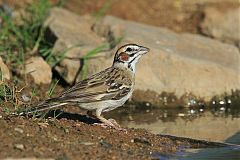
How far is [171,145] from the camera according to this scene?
820cm

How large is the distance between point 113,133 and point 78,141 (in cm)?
76

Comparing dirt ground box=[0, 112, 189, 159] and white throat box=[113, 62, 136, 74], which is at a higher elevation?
white throat box=[113, 62, 136, 74]

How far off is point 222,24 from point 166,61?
10.5 feet

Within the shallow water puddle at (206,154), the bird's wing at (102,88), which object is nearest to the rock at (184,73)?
the bird's wing at (102,88)

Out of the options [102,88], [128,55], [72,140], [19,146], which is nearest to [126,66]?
[128,55]

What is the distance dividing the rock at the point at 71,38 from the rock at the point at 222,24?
230 cm

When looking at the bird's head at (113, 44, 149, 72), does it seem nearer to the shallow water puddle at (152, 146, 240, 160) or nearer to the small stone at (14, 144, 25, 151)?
the shallow water puddle at (152, 146, 240, 160)

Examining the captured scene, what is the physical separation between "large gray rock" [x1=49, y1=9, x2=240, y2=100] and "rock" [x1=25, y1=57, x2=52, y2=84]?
0.28 m

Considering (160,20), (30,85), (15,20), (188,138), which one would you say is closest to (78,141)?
(188,138)

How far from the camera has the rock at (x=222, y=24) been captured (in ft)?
45.5

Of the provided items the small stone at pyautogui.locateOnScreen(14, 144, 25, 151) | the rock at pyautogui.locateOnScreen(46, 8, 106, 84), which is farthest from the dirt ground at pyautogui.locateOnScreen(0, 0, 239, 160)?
the rock at pyautogui.locateOnScreen(46, 8, 106, 84)

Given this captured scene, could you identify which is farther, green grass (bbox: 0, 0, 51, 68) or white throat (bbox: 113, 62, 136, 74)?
green grass (bbox: 0, 0, 51, 68)

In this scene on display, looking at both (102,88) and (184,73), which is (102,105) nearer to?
(102,88)

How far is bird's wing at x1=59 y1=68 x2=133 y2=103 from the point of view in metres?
8.31
